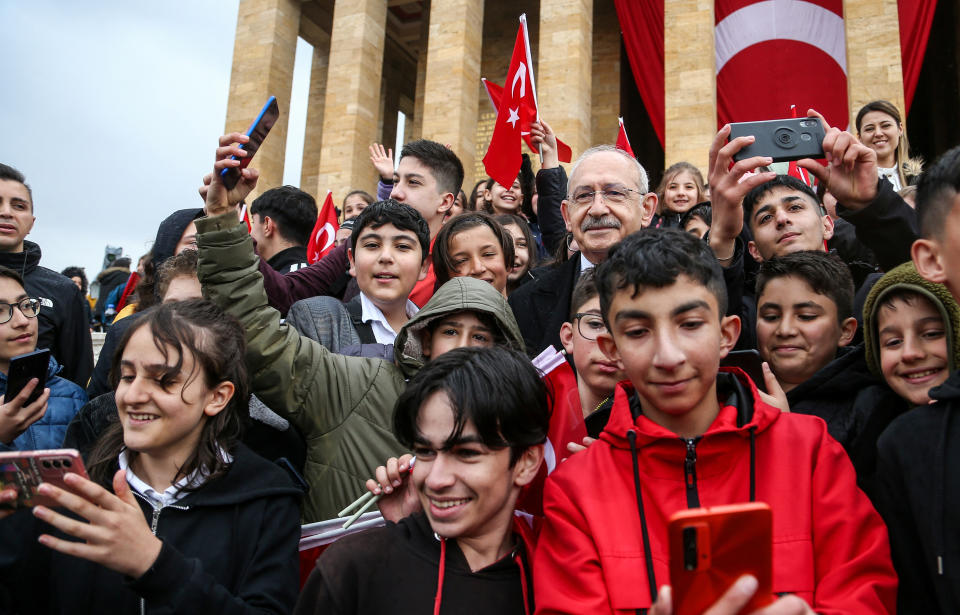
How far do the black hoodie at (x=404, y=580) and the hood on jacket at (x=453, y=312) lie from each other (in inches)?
35.7

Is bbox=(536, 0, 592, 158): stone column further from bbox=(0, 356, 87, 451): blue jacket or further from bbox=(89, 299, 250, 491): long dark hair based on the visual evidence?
bbox=(89, 299, 250, 491): long dark hair

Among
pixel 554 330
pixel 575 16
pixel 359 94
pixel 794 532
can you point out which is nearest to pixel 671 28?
pixel 575 16

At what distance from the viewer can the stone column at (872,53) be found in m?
11.7

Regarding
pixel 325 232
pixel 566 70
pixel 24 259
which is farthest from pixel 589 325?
pixel 566 70

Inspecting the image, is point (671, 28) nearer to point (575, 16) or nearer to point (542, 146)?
point (575, 16)

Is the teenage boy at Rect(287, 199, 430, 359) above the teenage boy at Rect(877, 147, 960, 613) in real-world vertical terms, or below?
above

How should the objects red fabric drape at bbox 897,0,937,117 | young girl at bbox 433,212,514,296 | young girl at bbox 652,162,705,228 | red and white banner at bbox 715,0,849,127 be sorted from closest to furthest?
1. young girl at bbox 433,212,514,296
2. young girl at bbox 652,162,705,228
3. red fabric drape at bbox 897,0,937,117
4. red and white banner at bbox 715,0,849,127

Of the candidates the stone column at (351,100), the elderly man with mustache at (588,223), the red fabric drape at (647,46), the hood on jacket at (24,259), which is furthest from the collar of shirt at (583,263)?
the stone column at (351,100)

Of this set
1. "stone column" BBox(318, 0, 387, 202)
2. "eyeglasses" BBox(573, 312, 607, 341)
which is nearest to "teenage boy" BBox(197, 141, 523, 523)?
"eyeglasses" BBox(573, 312, 607, 341)

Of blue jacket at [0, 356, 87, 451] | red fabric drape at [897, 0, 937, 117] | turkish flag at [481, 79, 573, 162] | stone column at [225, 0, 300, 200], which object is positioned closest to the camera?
blue jacket at [0, 356, 87, 451]

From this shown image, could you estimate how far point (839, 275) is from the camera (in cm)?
312

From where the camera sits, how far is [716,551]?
1292 mm

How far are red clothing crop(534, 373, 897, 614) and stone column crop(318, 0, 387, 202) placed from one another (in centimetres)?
1491

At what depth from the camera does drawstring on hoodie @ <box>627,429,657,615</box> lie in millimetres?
1780
